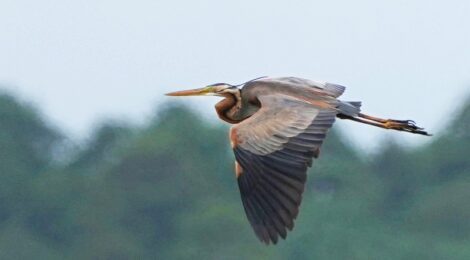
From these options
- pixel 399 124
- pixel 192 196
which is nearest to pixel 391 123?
pixel 399 124

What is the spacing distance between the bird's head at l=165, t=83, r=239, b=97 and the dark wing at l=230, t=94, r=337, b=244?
696 millimetres

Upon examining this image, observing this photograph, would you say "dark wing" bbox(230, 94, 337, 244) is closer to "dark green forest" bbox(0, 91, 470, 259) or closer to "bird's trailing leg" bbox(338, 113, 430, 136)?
"bird's trailing leg" bbox(338, 113, 430, 136)

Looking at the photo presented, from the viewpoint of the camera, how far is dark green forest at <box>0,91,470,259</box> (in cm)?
3123

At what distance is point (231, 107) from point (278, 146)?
0.99 metres

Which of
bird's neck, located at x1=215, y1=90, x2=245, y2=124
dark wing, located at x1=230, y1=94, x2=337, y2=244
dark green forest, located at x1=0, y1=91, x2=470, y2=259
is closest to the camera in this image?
dark wing, located at x1=230, y1=94, x2=337, y2=244

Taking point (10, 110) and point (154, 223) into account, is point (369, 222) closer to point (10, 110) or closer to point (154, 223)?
point (154, 223)

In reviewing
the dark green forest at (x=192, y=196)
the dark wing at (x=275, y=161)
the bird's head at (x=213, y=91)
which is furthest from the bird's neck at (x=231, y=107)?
the dark green forest at (x=192, y=196)

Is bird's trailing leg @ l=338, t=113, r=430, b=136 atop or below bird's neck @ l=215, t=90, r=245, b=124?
below

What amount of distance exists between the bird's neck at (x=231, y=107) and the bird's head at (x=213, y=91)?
26mm

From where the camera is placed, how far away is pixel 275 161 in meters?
11.7

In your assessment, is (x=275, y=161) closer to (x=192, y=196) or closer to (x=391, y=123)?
(x=391, y=123)

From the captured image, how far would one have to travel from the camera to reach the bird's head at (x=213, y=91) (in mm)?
12742

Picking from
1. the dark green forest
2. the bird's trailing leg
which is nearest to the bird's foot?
the bird's trailing leg

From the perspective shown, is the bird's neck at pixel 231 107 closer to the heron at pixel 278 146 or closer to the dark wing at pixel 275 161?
the heron at pixel 278 146
